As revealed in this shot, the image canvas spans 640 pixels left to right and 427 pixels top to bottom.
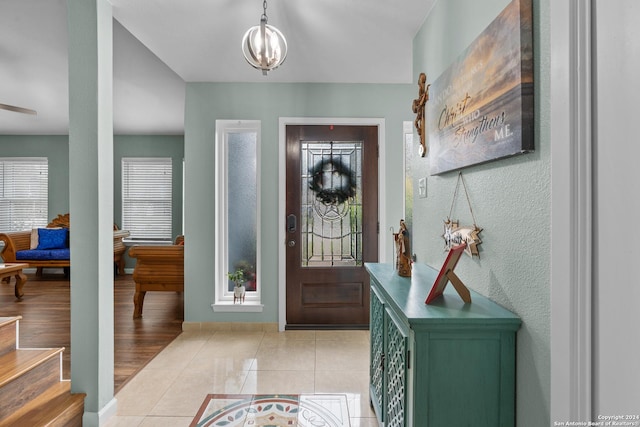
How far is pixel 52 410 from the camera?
2.01 meters

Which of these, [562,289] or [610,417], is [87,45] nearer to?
[562,289]

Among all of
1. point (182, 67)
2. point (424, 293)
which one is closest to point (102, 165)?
point (182, 67)

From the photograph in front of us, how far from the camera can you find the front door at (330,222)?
3781 millimetres

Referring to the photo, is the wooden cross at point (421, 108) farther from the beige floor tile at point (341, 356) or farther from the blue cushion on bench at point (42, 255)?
the blue cushion on bench at point (42, 255)

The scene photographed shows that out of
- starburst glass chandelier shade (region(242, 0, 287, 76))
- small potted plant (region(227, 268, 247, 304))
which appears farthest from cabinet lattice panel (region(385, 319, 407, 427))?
small potted plant (region(227, 268, 247, 304))

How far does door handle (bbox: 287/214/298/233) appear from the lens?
377 centimetres

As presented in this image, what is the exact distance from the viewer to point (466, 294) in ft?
4.93

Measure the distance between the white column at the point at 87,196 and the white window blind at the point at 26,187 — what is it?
6048mm

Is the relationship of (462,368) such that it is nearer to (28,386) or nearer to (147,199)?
(28,386)

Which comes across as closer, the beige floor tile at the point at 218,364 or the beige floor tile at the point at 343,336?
the beige floor tile at the point at 218,364

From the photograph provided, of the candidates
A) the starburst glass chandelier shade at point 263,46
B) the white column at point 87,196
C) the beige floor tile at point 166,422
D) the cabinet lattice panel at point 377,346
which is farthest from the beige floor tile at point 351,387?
the starburst glass chandelier shade at point 263,46

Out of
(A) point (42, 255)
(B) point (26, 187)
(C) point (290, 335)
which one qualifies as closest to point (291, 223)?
(C) point (290, 335)

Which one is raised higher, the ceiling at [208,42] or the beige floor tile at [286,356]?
the ceiling at [208,42]

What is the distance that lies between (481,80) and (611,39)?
73cm
